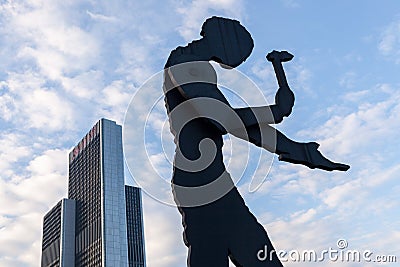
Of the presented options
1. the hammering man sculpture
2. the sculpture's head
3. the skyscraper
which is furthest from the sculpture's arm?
the skyscraper

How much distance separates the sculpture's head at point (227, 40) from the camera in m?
6.65

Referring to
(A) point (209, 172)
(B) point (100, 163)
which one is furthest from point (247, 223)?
(B) point (100, 163)

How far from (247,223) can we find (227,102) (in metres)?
1.43

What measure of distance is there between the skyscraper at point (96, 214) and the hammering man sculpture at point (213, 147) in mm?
35494

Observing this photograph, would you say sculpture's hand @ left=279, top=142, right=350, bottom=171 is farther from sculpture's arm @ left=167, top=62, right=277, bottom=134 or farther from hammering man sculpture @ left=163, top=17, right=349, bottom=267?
sculpture's arm @ left=167, top=62, right=277, bottom=134

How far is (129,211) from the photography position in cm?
5850

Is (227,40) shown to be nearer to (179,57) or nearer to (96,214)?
(179,57)

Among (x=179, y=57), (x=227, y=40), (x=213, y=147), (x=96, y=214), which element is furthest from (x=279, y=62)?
(x=96, y=214)

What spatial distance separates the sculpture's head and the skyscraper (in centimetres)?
3528

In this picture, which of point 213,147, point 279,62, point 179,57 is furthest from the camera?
point 279,62

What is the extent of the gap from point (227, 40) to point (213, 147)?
4.91 ft

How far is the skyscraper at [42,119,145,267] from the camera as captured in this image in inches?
1668

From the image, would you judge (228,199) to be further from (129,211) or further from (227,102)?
(129,211)

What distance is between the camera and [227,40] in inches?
269
